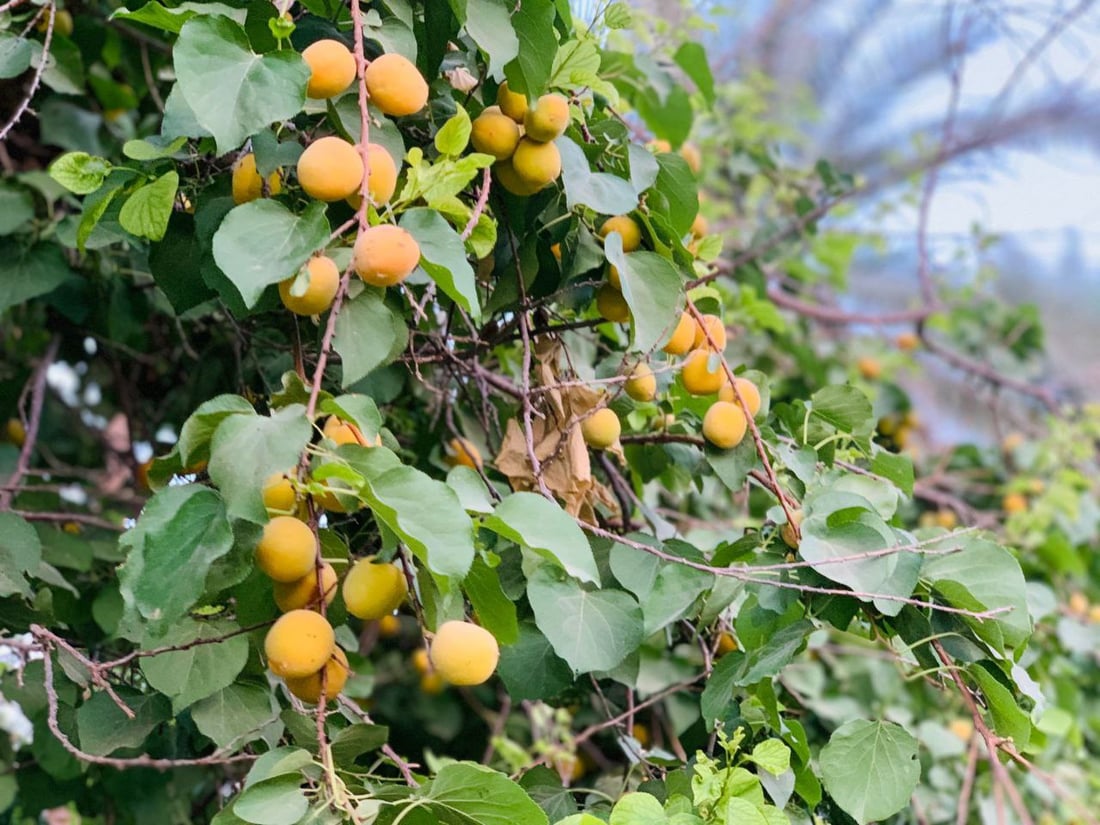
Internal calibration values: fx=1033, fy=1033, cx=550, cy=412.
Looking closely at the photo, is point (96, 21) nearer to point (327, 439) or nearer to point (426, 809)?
point (327, 439)

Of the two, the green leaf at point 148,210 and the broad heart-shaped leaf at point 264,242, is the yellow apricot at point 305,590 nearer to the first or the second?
the broad heart-shaped leaf at point 264,242

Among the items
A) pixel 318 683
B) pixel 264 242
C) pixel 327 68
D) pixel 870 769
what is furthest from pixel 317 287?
pixel 870 769

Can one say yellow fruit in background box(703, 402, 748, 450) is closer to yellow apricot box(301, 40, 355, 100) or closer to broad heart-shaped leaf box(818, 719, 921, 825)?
broad heart-shaped leaf box(818, 719, 921, 825)

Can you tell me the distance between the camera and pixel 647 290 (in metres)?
0.78

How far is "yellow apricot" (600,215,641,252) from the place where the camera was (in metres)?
0.83

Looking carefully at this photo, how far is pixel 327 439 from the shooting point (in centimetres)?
60

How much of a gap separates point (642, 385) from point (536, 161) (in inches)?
8.0

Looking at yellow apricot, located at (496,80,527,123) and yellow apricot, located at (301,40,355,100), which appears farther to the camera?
yellow apricot, located at (496,80,527,123)

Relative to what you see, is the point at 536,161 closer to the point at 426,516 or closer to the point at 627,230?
the point at 627,230

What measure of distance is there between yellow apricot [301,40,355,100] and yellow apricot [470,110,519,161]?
0.40ft

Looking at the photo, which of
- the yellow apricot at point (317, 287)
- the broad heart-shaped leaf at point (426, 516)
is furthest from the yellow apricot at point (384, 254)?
the broad heart-shaped leaf at point (426, 516)

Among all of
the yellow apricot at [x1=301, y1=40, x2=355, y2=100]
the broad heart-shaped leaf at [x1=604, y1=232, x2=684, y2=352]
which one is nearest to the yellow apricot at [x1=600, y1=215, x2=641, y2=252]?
the broad heart-shaped leaf at [x1=604, y1=232, x2=684, y2=352]

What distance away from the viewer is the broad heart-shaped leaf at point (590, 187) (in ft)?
2.49

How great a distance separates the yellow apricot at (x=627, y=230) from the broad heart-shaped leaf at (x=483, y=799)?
419mm
